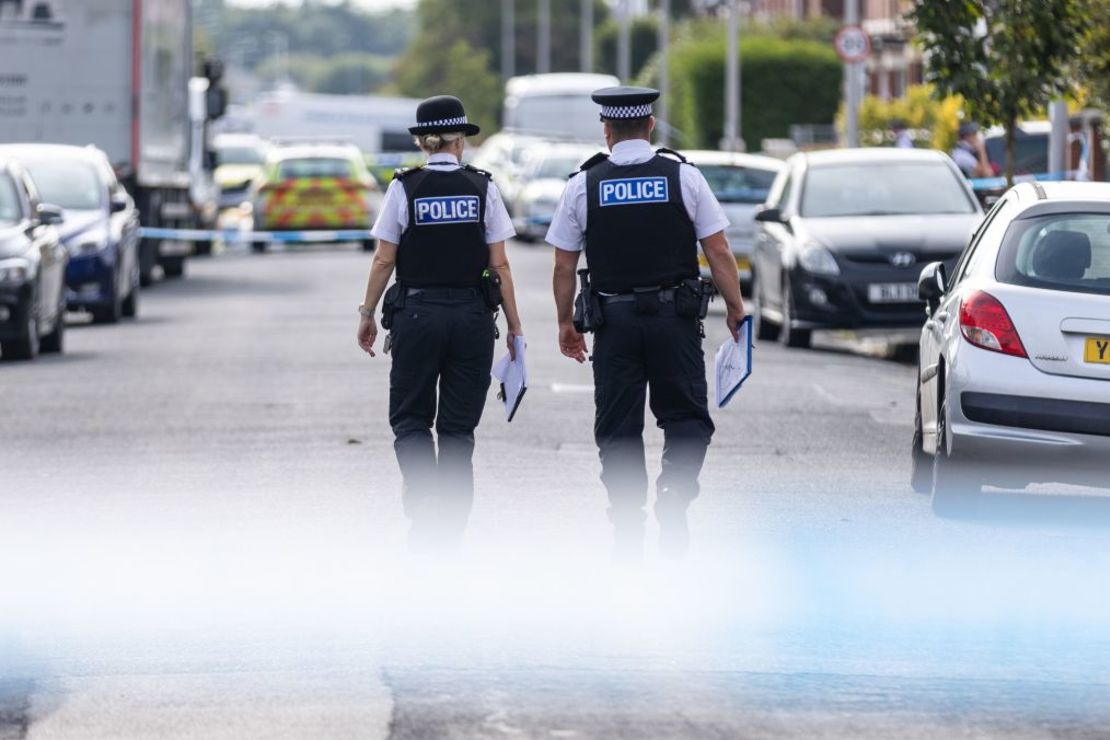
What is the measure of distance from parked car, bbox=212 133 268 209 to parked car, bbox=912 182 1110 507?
40614 millimetres

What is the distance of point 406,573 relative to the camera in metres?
9.59

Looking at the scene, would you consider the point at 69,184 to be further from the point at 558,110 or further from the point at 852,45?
the point at 558,110

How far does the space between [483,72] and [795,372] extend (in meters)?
112

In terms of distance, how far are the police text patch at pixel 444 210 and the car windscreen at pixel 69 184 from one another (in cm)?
1562

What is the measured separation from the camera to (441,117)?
32.9ft

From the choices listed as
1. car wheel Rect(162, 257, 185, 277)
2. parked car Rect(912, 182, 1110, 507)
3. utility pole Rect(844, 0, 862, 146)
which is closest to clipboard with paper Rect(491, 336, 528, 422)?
parked car Rect(912, 182, 1110, 507)

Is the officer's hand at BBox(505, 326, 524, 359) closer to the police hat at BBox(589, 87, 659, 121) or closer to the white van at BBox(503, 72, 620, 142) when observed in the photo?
the police hat at BBox(589, 87, 659, 121)

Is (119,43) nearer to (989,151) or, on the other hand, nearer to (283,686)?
(989,151)

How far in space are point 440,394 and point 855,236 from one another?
36.3 ft

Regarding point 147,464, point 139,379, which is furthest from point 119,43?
point 147,464

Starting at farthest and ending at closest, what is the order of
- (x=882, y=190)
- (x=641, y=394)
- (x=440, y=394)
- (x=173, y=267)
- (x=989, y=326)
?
(x=173, y=267) → (x=882, y=190) → (x=989, y=326) → (x=440, y=394) → (x=641, y=394)

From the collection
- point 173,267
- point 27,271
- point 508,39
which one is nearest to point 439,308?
point 27,271

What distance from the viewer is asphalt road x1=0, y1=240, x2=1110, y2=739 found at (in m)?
A: 7.10

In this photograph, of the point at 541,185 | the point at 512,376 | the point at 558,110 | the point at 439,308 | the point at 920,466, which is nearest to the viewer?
the point at 439,308
